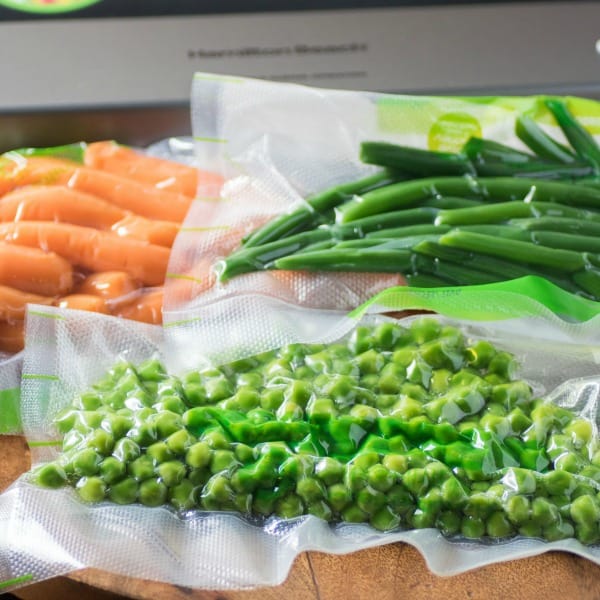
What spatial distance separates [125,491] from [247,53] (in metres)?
1.11

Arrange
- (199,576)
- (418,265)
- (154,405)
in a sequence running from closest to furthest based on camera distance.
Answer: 1. (199,576)
2. (154,405)
3. (418,265)

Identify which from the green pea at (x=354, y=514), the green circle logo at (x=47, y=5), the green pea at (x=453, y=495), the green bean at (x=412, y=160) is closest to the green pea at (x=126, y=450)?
the green pea at (x=354, y=514)

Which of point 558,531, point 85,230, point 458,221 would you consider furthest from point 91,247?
point 558,531

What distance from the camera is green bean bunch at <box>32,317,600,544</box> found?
105 centimetres

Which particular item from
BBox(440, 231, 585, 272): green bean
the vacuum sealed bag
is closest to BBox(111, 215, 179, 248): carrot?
the vacuum sealed bag

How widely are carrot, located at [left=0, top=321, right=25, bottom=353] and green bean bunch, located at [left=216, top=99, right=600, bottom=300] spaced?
1.00ft

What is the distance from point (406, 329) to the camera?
1280mm

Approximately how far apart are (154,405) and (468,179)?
0.65 metres

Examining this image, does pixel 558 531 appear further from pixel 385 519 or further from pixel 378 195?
pixel 378 195

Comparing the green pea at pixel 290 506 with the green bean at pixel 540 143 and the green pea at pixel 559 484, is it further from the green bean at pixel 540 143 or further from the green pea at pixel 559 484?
the green bean at pixel 540 143

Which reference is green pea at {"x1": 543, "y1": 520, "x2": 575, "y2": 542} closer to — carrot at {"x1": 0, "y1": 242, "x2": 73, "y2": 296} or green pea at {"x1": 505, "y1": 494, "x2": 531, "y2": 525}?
green pea at {"x1": 505, "y1": 494, "x2": 531, "y2": 525}

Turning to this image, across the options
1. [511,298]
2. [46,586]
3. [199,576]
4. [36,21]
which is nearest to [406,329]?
[511,298]

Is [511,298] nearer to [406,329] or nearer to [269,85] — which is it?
[406,329]

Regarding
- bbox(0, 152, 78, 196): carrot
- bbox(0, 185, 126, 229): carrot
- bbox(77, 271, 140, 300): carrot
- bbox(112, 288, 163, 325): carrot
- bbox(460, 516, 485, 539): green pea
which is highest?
bbox(0, 152, 78, 196): carrot
